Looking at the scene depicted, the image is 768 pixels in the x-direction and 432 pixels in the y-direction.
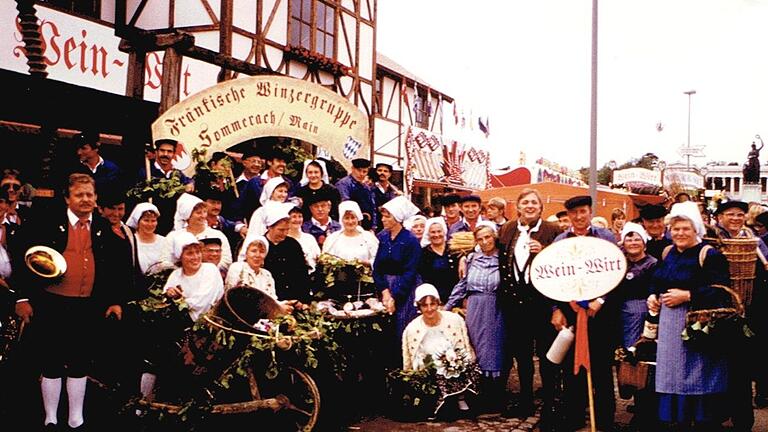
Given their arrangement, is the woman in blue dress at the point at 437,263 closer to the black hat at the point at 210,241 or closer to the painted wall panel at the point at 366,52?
the black hat at the point at 210,241

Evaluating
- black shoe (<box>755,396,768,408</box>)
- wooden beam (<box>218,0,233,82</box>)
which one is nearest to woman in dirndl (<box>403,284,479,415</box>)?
black shoe (<box>755,396,768,408</box>)

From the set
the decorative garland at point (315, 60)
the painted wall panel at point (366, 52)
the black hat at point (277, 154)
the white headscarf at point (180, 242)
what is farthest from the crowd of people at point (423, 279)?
the painted wall panel at point (366, 52)

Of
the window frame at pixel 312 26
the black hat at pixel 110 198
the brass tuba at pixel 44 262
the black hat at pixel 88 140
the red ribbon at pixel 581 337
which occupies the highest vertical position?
the window frame at pixel 312 26

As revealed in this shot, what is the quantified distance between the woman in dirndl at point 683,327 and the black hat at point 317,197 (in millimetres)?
4165

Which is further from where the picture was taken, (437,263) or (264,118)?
(264,118)

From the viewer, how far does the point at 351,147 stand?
9.66 metres

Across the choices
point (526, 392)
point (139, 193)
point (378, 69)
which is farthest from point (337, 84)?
point (526, 392)

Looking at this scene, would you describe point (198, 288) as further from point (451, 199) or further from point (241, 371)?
point (451, 199)

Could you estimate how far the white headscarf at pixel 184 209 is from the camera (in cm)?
639

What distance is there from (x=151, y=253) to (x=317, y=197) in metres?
2.59

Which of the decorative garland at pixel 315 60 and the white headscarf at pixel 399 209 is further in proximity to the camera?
the decorative garland at pixel 315 60

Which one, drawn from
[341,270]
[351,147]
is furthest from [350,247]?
[351,147]

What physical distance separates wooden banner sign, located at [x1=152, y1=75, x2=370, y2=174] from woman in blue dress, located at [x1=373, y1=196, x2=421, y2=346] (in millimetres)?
2420

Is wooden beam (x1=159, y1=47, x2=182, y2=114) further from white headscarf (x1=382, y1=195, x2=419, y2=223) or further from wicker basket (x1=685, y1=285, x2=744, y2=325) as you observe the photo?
wicker basket (x1=685, y1=285, x2=744, y2=325)
